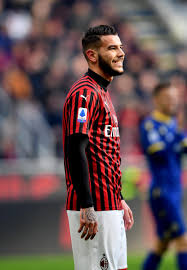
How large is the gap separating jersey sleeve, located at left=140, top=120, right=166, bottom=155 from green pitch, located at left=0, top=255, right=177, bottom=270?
2.14 m

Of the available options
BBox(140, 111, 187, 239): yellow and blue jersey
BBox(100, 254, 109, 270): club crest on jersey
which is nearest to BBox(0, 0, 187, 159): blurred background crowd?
BBox(140, 111, 187, 239): yellow and blue jersey

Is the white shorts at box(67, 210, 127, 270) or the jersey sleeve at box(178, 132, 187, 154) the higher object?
the jersey sleeve at box(178, 132, 187, 154)

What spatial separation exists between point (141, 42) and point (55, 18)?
3.43 meters

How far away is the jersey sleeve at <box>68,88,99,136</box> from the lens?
Result: 372cm

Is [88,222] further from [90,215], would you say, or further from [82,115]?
[82,115]

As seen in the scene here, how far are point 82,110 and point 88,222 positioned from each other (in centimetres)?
69

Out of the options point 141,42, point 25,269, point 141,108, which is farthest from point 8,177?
point 141,42

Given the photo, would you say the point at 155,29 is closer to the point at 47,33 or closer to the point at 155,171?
the point at 47,33

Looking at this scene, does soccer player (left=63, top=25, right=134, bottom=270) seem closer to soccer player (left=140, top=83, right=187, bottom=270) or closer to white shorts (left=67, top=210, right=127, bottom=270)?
white shorts (left=67, top=210, right=127, bottom=270)

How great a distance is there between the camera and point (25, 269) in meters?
8.25

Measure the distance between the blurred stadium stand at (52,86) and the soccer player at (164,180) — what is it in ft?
3.51

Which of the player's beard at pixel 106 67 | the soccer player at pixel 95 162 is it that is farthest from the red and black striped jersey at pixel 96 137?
the player's beard at pixel 106 67

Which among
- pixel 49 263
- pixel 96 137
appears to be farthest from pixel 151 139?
pixel 49 263

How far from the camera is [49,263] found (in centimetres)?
874
